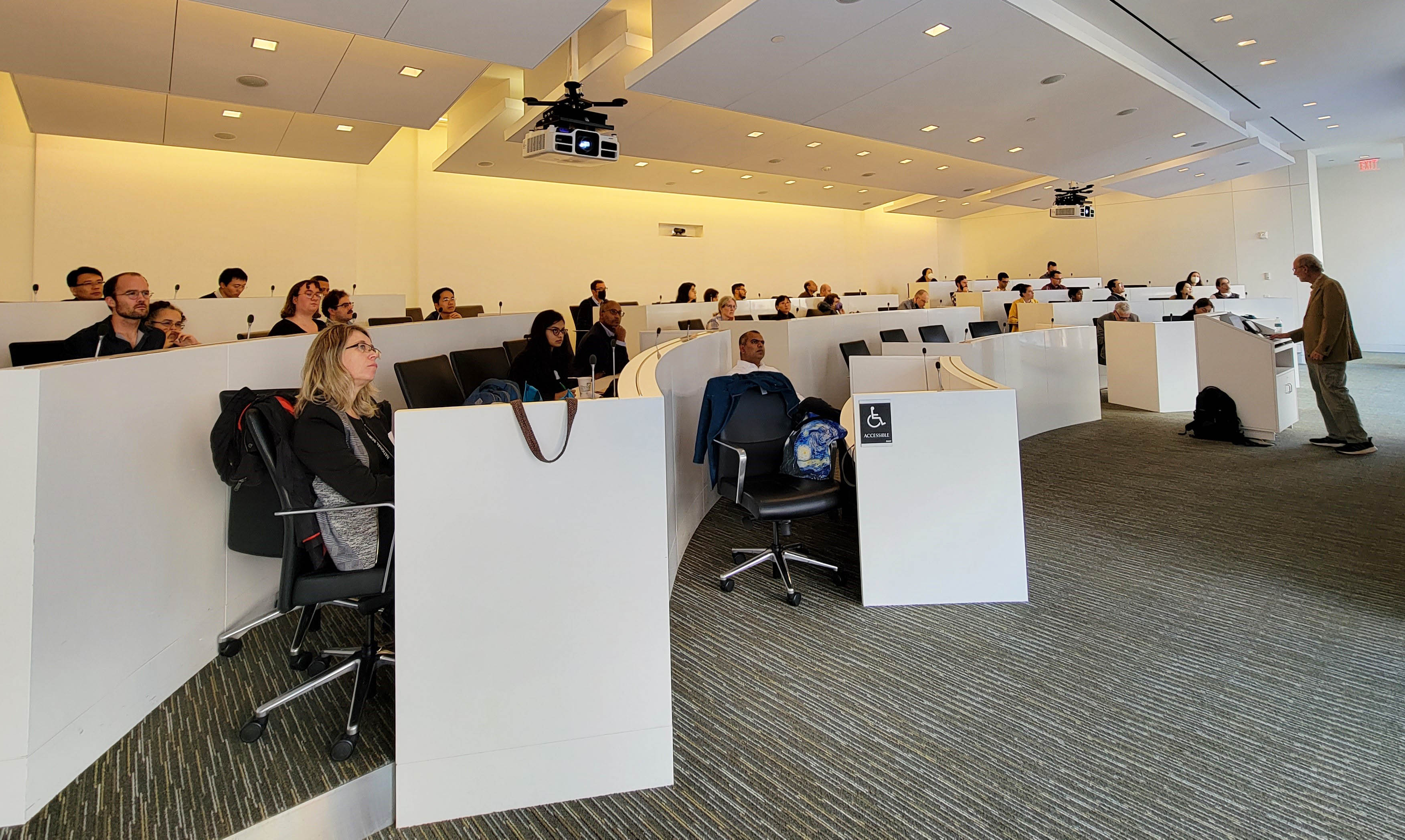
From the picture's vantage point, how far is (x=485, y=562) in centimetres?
194

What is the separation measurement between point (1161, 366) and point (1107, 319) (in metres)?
1.58

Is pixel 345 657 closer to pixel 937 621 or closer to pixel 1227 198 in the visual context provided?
pixel 937 621

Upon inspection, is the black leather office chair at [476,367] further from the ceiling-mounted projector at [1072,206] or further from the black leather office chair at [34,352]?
the ceiling-mounted projector at [1072,206]

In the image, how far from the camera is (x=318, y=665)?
8.19 feet

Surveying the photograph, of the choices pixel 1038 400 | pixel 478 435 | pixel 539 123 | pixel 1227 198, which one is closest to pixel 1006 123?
pixel 1038 400

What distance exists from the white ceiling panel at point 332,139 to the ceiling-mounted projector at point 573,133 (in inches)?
81.7

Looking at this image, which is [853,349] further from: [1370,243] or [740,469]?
[1370,243]

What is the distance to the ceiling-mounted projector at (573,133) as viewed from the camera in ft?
21.6

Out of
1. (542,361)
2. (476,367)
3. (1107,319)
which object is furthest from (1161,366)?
(476,367)

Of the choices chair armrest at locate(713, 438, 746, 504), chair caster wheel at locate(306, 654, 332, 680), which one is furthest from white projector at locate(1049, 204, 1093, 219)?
chair caster wheel at locate(306, 654, 332, 680)

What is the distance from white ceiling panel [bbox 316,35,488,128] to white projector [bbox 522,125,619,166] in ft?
2.47

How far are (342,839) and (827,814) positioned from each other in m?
1.30

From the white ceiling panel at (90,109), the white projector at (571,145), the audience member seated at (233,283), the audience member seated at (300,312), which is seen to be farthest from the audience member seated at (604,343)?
the white ceiling panel at (90,109)

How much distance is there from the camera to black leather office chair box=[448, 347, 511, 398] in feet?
14.6
